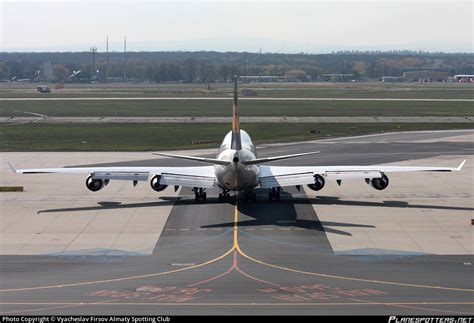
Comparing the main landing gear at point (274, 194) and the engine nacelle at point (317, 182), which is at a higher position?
the engine nacelle at point (317, 182)

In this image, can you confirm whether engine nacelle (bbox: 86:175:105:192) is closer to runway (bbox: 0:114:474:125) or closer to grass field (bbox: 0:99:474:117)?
runway (bbox: 0:114:474:125)

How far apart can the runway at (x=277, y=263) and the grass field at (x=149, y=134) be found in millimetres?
40991

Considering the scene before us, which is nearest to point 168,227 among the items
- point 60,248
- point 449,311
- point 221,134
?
point 60,248

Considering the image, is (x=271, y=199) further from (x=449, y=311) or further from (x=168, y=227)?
(x=449, y=311)

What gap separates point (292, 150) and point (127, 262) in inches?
2396

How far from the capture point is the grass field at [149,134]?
373 ft

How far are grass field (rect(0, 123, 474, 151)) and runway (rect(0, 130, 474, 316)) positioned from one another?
41.0m

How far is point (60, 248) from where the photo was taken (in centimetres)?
5325

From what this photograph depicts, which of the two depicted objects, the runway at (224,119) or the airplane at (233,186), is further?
the runway at (224,119)

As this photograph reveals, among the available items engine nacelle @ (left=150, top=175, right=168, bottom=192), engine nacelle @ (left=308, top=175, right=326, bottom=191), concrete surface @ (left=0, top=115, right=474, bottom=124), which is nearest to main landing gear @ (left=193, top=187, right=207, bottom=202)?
engine nacelle @ (left=150, top=175, right=168, bottom=192)

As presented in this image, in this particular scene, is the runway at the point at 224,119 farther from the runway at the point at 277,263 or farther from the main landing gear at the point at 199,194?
the main landing gear at the point at 199,194

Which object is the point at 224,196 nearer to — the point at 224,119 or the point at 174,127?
the point at 174,127

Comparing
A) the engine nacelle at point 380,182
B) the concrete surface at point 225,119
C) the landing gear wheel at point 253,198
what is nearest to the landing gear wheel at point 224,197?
the landing gear wheel at point 253,198

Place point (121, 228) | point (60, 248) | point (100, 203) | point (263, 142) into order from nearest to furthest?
point (60, 248) < point (121, 228) < point (100, 203) < point (263, 142)
